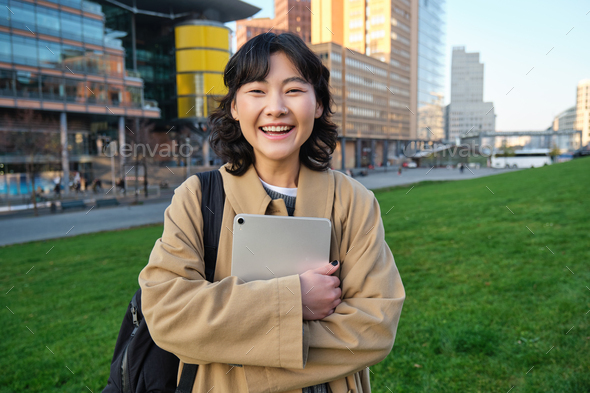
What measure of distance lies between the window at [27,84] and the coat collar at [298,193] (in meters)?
40.7

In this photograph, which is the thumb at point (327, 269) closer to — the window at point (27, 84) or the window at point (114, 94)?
the window at point (27, 84)

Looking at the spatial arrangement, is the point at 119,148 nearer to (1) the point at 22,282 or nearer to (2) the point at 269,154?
(1) the point at 22,282

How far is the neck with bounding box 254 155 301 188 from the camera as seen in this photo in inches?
74.4

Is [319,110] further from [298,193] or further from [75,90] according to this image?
[75,90]

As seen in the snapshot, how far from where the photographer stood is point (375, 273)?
173cm

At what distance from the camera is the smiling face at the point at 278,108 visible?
1723mm

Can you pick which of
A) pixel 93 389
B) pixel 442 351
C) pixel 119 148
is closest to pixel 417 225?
pixel 442 351

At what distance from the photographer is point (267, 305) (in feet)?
4.92

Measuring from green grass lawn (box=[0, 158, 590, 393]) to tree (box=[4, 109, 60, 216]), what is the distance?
1790cm

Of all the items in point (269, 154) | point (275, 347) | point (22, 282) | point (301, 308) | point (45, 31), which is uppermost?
point (45, 31)

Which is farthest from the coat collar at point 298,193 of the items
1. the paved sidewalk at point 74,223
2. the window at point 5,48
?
the window at point 5,48

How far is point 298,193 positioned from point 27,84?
1631 inches

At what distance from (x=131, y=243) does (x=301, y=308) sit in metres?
13.1

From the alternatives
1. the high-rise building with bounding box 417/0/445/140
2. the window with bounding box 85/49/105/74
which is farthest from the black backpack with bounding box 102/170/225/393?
the high-rise building with bounding box 417/0/445/140
